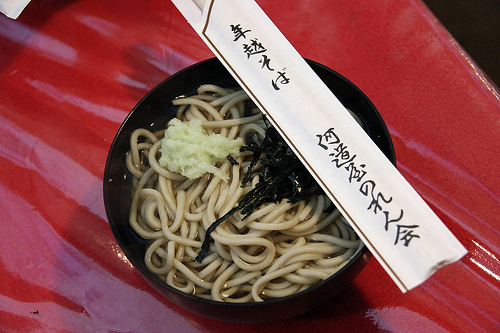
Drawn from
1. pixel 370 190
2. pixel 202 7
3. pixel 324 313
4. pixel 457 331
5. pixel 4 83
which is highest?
pixel 4 83

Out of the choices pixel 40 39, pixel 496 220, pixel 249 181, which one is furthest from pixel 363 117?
pixel 40 39

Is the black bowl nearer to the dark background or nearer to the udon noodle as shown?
the udon noodle

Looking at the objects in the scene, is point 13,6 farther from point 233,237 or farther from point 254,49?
point 233,237

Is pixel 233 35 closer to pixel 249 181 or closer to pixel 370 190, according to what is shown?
pixel 249 181

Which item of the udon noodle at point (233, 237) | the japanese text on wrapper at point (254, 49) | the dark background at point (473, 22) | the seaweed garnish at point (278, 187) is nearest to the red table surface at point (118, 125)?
the udon noodle at point (233, 237)

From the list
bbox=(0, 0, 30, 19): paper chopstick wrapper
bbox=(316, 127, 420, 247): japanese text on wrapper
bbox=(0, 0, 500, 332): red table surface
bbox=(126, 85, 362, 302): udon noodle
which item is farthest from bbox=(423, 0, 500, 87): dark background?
bbox=(0, 0, 30, 19): paper chopstick wrapper

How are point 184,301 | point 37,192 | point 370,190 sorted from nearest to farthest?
point 370,190 < point 184,301 < point 37,192
